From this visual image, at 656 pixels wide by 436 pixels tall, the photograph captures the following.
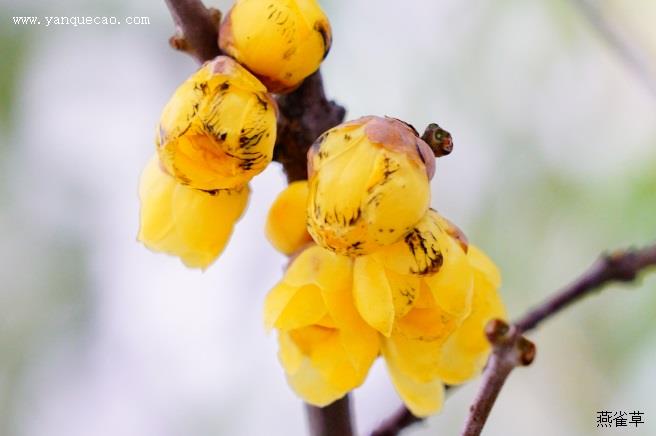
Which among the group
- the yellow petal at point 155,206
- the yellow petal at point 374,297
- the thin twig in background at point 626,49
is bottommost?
the yellow petal at point 155,206

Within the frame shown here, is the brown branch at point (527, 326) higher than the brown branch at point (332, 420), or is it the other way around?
the brown branch at point (527, 326)

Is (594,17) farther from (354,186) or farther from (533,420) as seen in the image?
(533,420)

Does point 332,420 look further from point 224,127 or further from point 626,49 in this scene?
point 626,49

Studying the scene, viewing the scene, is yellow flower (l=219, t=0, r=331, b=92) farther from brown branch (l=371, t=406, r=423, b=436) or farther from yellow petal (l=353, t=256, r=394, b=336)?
brown branch (l=371, t=406, r=423, b=436)

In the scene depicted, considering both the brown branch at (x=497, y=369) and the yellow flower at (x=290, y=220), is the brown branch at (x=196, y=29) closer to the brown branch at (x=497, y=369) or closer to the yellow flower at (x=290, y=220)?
the yellow flower at (x=290, y=220)

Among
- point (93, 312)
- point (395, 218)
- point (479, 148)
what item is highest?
point (395, 218)

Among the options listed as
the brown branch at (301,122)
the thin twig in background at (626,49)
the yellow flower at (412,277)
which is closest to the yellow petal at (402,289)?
the yellow flower at (412,277)

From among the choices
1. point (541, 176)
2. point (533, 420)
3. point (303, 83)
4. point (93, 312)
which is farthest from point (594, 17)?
point (93, 312)
